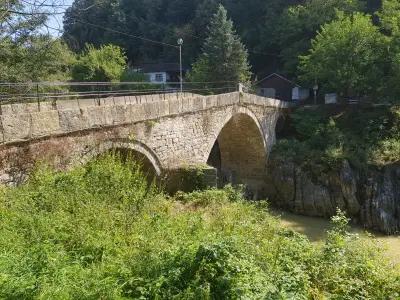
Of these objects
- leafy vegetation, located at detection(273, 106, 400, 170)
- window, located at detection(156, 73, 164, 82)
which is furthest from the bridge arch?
window, located at detection(156, 73, 164, 82)

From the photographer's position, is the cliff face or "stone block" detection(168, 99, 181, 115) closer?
"stone block" detection(168, 99, 181, 115)

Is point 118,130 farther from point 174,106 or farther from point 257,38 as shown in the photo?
point 257,38

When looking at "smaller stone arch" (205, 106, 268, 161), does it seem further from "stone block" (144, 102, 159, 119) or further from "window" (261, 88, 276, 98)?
"window" (261, 88, 276, 98)

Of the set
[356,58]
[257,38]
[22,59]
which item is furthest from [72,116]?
[257,38]

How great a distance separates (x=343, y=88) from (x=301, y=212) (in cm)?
870

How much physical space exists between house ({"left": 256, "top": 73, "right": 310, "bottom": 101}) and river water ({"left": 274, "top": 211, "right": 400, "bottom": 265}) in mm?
17206

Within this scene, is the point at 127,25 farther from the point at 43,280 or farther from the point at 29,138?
the point at 43,280

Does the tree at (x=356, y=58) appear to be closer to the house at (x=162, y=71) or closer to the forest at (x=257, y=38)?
the forest at (x=257, y=38)

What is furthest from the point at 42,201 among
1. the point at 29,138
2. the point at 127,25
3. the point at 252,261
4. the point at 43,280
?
the point at 127,25

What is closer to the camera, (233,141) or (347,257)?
(347,257)

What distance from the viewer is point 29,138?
6.45 m

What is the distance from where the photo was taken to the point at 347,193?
56.1 ft

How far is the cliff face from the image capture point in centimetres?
1631

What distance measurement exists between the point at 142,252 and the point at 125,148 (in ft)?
13.1
